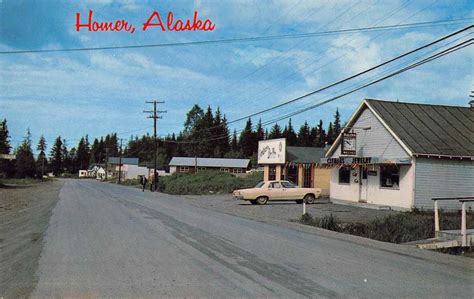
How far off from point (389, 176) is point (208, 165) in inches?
3307

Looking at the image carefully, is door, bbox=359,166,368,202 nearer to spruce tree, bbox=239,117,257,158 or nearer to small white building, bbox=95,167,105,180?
spruce tree, bbox=239,117,257,158

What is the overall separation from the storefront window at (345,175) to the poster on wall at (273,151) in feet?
34.1

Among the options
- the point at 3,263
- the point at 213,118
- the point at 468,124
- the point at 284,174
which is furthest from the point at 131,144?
the point at 3,263

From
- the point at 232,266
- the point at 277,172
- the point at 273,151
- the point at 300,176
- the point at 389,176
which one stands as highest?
the point at 273,151

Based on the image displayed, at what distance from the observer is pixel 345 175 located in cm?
3070

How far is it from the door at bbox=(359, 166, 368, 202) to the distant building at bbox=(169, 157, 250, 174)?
80093mm

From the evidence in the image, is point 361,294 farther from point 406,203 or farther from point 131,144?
point 131,144

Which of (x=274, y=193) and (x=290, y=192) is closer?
(x=274, y=193)

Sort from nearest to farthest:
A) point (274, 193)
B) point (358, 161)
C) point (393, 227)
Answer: point (393, 227), point (358, 161), point (274, 193)

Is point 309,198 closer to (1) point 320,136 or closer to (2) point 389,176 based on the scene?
(2) point 389,176

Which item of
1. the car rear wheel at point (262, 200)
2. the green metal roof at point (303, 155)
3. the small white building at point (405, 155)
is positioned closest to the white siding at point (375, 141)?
the small white building at point (405, 155)

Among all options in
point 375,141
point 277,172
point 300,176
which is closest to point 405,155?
point 375,141

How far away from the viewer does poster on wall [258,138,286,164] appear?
41.7m

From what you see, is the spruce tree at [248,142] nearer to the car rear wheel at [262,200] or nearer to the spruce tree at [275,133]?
the spruce tree at [275,133]
